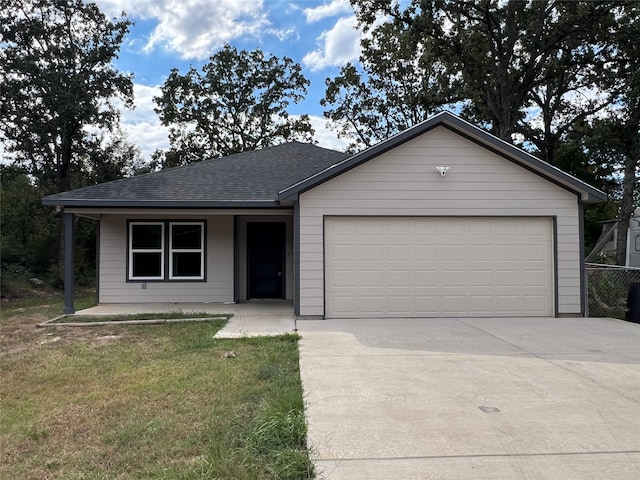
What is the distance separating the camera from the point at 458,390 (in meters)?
4.57

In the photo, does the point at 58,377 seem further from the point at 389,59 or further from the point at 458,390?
the point at 389,59

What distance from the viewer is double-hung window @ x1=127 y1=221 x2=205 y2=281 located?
11742mm

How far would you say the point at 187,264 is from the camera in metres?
11.9

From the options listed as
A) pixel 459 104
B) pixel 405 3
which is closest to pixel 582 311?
pixel 405 3

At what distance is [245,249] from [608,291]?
873 cm

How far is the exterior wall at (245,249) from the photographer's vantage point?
1197cm

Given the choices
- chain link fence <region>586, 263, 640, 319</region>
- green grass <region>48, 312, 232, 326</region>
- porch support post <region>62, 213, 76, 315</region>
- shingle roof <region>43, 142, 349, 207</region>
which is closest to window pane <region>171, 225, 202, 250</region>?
shingle roof <region>43, 142, 349, 207</region>

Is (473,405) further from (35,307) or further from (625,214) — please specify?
(625,214)

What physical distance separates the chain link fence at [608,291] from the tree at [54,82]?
1920 centimetres

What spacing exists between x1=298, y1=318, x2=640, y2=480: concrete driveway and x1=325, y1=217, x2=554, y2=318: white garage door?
1.91 metres

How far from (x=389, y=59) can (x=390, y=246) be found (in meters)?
18.5

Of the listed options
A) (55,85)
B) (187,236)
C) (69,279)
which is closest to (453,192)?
(187,236)

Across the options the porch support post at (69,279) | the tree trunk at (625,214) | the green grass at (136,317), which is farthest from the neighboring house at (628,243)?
the porch support post at (69,279)

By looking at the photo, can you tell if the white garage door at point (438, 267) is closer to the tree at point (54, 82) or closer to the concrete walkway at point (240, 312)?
the concrete walkway at point (240, 312)
